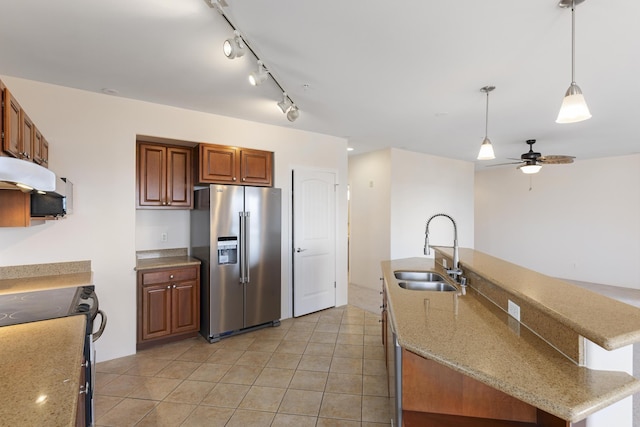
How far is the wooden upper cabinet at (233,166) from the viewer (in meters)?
3.34

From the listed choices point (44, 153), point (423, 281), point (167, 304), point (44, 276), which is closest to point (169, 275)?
point (167, 304)

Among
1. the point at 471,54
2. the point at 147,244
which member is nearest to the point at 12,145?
the point at 147,244

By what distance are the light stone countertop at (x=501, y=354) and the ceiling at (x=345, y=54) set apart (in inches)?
61.7

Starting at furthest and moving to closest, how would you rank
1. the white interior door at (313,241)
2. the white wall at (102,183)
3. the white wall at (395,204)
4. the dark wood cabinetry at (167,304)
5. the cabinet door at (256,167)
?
the white wall at (395,204) < the white interior door at (313,241) < the cabinet door at (256,167) < the dark wood cabinetry at (167,304) < the white wall at (102,183)

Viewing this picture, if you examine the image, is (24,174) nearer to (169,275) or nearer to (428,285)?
(169,275)

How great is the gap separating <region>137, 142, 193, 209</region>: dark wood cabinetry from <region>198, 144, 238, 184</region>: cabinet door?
0.29 m

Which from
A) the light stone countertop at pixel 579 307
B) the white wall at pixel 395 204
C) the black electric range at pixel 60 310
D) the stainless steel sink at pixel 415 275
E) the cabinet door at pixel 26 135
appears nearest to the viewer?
the light stone countertop at pixel 579 307

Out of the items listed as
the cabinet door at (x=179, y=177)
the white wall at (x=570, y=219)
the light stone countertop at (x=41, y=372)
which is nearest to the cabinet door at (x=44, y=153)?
the cabinet door at (x=179, y=177)

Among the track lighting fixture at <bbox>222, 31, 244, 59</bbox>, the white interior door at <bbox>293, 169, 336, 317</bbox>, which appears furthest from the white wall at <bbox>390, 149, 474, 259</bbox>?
the track lighting fixture at <bbox>222, 31, 244, 59</bbox>

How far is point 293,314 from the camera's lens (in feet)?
13.3

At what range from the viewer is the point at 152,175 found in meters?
3.29

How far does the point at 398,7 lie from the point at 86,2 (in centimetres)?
174

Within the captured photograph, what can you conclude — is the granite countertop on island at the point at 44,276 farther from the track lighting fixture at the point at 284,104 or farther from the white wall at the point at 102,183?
the track lighting fixture at the point at 284,104

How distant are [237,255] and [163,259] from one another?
2.92 ft
